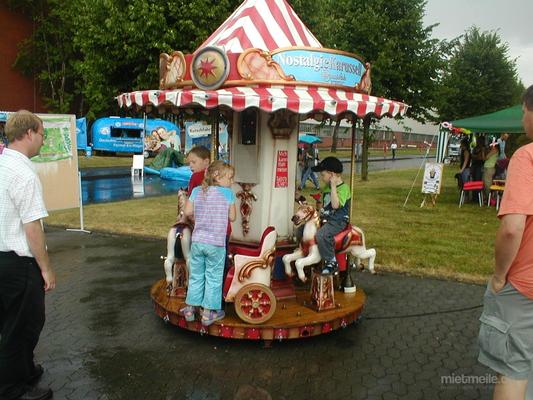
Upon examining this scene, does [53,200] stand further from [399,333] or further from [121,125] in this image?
[121,125]

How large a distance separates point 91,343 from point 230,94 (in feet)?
9.37

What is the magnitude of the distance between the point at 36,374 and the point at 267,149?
330 centimetres

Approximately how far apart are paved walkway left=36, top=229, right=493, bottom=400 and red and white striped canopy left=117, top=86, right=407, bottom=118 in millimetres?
2336

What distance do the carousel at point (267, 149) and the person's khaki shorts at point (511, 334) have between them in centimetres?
217

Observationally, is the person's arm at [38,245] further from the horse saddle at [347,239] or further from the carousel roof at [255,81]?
the horse saddle at [347,239]

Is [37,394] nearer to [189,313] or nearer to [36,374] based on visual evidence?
[36,374]

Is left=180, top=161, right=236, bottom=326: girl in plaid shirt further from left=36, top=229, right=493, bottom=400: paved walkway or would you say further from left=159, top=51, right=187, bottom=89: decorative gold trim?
left=159, top=51, right=187, bottom=89: decorative gold trim

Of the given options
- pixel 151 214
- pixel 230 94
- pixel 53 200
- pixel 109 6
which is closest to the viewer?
pixel 230 94

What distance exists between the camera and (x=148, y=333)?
5102 millimetres

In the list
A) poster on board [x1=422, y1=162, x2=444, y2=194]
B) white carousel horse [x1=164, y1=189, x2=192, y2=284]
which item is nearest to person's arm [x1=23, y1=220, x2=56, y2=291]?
white carousel horse [x1=164, y1=189, x2=192, y2=284]

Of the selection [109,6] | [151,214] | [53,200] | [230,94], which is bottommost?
[151,214]

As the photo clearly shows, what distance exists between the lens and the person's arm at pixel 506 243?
271 cm

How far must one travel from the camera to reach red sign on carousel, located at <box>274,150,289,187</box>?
18.8 feet

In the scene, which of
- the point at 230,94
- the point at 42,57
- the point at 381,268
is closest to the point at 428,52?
the point at 381,268
